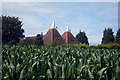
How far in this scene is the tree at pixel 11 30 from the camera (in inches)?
1305

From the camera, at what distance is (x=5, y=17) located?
3584 cm

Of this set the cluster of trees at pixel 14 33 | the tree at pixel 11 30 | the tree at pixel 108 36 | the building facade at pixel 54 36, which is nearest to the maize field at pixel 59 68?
the cluster of trees at pixel 14 33

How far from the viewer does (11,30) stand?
111 feet

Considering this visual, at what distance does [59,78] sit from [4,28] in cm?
3291

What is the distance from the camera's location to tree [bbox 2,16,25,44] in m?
33.2

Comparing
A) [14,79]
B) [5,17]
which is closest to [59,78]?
[14,79]

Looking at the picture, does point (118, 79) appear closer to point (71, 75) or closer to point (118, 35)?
point (71, 75)

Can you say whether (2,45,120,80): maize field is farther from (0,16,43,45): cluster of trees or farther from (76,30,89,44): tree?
(76,30,89,44): tree

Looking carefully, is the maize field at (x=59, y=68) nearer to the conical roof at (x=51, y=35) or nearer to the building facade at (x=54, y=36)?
the building facade at (x=54, y=36)

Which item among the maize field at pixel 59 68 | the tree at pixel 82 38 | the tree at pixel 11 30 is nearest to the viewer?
the maize field at pixel 59 68

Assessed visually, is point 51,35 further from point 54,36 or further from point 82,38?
point 82,38

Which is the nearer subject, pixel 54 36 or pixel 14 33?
pixel 14 33

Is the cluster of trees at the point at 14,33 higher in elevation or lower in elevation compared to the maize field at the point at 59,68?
higher

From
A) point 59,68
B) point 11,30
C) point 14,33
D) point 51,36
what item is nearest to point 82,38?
point 51,36
